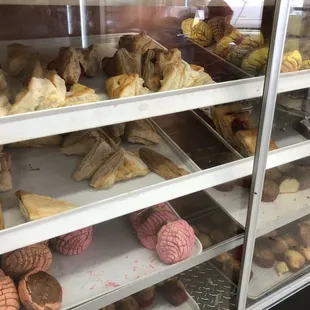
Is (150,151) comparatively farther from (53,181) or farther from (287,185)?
(287,185)

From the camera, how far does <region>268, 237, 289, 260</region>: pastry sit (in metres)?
1.58

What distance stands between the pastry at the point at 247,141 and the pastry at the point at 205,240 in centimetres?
31

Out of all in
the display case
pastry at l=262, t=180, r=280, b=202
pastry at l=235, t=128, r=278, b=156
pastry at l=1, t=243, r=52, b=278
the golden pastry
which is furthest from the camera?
pastry at l=262, t=180, r=280, b=202

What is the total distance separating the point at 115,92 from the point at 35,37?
1.68 feet

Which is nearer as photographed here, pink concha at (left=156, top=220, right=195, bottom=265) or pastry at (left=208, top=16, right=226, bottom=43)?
pink concha at (left=156, top=220, right=195, bottom=265)

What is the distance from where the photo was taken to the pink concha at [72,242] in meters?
1.13

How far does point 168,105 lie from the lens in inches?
36.1

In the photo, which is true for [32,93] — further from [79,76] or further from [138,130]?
[138,130]

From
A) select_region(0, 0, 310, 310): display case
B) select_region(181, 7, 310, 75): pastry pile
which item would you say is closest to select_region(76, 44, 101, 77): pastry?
select_region(0, 0, 310, 310): display case

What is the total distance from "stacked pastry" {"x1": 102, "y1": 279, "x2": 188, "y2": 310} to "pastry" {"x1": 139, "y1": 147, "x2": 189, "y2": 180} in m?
0.44

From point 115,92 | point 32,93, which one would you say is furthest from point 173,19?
point 32,93

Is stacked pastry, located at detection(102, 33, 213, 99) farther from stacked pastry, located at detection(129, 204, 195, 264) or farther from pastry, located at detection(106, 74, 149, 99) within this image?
stacked pastry, located at detection(129, 204, 195, 264)

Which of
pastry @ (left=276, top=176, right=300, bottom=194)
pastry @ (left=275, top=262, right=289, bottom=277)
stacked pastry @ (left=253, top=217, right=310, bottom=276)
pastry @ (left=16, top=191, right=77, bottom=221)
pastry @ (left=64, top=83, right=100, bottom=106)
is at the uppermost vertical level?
pastry @ (left=64, top=83, right=100, bottom=106)

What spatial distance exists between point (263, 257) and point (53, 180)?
0.91m
